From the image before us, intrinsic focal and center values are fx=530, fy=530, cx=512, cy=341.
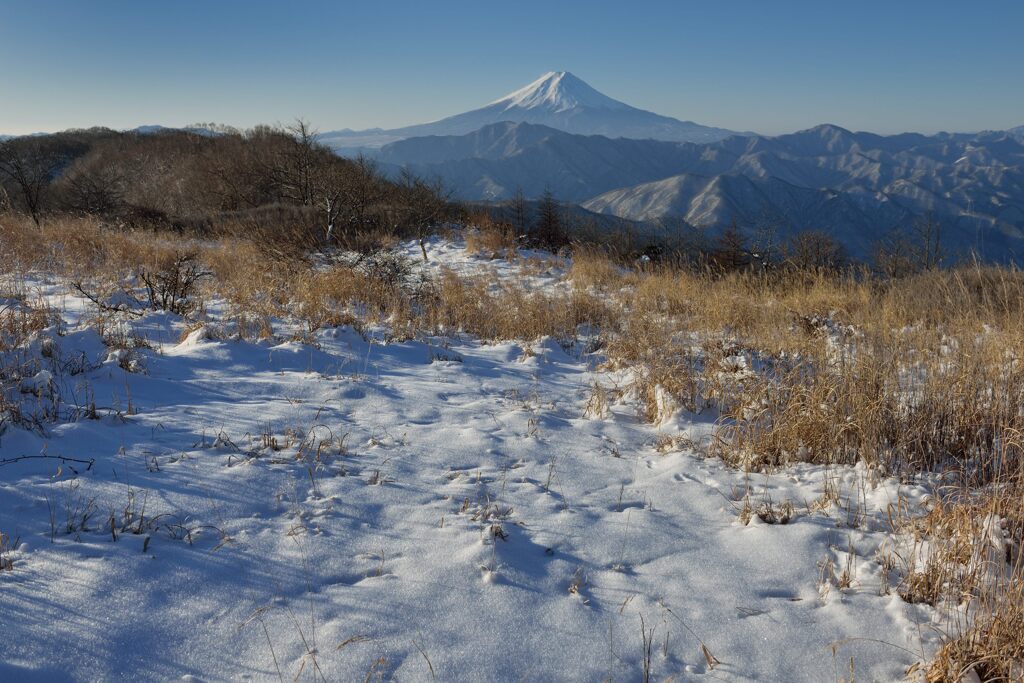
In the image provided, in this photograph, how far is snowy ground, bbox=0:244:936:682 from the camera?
1775 millimetres

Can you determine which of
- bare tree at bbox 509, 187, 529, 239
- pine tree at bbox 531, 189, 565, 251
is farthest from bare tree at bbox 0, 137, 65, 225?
pine tree at bbox 531, 189, 565, 251

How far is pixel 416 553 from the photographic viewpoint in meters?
2.33

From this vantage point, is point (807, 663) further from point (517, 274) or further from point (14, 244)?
point (14, 244)

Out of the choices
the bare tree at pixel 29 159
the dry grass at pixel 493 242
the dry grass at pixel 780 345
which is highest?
the bare tree at pixel 29 159

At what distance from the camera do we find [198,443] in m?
3.13

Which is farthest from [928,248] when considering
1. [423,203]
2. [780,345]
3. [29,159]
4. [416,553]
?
[29,159]

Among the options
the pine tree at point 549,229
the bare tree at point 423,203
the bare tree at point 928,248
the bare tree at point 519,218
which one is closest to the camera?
the pine tree at point 549,229

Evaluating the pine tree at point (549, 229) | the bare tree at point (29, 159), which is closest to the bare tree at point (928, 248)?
the pine tree at point (549, 229)

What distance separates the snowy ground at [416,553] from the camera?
178cm

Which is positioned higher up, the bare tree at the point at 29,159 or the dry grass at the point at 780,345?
the bare tree at the point at 29,159

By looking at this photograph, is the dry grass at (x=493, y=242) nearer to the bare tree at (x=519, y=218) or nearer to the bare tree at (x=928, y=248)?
the bare tree at (x=519, y=218)

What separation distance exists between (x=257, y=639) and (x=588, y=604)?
3.92ft

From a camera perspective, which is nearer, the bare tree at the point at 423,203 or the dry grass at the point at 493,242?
the dry grass at the point at 493,242

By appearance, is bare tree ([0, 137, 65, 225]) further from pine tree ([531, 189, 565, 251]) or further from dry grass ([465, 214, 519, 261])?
pine tree ([531, 189, 565, 251])
